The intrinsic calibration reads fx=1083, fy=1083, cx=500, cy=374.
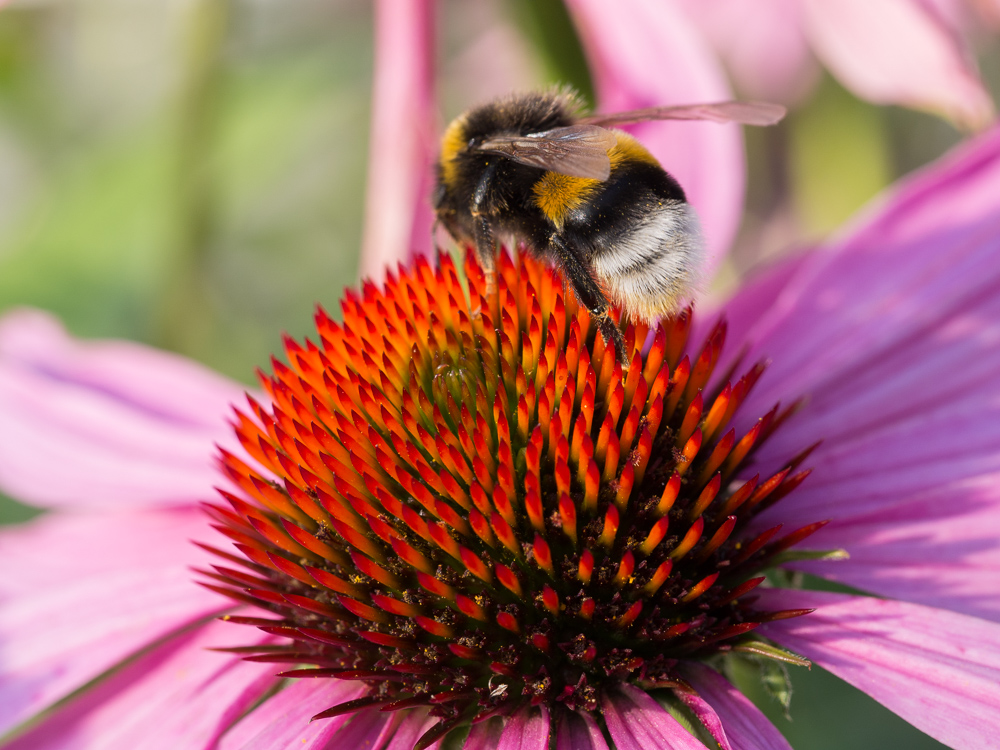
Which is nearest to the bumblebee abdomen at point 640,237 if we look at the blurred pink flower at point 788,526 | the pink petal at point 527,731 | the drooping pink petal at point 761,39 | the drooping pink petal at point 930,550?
the blurred pink flower at point 788,526

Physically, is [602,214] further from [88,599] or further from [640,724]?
[88,599]

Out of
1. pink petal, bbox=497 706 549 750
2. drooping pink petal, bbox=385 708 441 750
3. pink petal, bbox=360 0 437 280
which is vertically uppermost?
pink petal, bbox=360 0 437 280

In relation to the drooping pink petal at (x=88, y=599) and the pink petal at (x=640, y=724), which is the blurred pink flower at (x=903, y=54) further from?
the drooping pink petal at (x=88, y=599)

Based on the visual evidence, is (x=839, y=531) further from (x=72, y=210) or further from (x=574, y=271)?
(x=72, y=210)

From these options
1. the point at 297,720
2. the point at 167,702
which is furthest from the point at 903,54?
the point at 167,702

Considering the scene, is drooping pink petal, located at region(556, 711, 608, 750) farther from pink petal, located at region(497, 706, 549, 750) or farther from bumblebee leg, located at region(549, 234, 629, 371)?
bumblebee leg, located at region(549, 234, 629, 371)

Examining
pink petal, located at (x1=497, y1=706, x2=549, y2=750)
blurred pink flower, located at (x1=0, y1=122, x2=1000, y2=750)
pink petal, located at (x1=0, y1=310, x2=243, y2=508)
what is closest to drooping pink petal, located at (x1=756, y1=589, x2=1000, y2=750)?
blurred pink flower, located at (x1=0, y1=122, x2=1000, y2=750)
